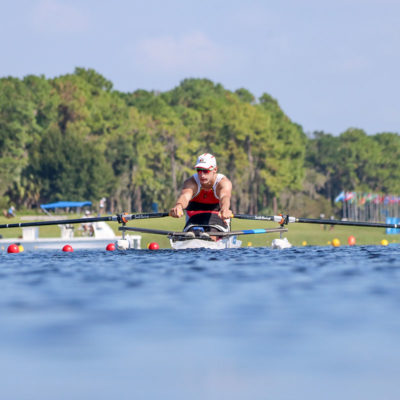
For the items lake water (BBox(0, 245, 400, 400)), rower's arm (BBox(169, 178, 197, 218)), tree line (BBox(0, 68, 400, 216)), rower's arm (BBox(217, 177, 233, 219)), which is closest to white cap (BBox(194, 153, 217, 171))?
rower's arm (BBox(217, 177, 233, 219))

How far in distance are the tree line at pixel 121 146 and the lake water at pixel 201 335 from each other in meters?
93.0

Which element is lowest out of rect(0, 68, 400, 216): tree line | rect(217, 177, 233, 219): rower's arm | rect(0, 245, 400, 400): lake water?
rect(0, 245, 400, 400): lake water

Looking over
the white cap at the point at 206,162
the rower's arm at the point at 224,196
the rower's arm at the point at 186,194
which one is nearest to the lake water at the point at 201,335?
the rower's arm at the point at 224,196

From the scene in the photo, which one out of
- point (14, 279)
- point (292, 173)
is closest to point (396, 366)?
point (14, 279)

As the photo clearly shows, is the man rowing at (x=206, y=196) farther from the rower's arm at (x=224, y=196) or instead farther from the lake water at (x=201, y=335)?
the lake water at (x=201, y=335)

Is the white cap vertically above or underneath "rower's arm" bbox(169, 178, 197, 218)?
above

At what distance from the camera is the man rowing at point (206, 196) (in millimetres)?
19547

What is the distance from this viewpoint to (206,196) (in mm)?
20219

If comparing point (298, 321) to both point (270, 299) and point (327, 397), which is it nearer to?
point (270, 299)

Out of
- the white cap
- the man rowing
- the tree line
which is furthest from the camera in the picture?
the tree line

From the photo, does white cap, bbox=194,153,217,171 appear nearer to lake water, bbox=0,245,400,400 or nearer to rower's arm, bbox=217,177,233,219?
rower's arm, bbox=217,177,233,219

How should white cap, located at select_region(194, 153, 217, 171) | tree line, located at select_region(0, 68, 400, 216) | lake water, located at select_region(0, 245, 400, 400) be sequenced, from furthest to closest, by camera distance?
1. tree line, located at select_region(0, 68, 400, 216)
2. white cap, located at select_region(194, 153, 217, 171)
3. lake water, located at select_region(0, 245, 400, 400)

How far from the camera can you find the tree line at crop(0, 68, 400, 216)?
4235 inches

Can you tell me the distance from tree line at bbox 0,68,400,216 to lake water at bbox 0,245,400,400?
93.0 metres
